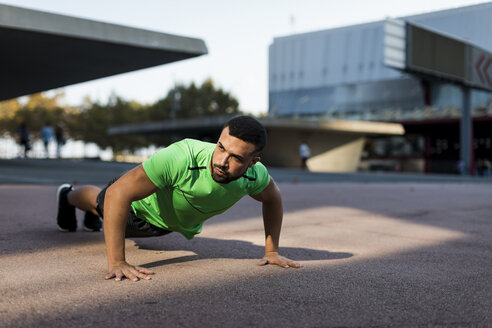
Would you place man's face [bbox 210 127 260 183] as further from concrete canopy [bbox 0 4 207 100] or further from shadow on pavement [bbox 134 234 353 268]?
concrete canopy [bbox 0 4 207 100]

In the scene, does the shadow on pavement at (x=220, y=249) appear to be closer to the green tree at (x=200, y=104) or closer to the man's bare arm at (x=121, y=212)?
the man's bare arm at (x=121, y=212)

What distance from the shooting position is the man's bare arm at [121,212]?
2578 mm

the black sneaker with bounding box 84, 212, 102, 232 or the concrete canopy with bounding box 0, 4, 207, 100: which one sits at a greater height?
the concrete canopy with bounding box 0, 4, 207, 100

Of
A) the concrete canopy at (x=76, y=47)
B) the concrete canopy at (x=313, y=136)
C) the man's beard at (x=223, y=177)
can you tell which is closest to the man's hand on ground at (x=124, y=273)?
the man's beard at (x=223, y=177)

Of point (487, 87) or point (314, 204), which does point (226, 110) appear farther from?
point (314, 204)

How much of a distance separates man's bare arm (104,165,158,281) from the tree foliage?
43802mm

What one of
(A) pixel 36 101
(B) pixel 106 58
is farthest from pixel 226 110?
(B) pixel 106 58

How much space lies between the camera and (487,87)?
30.2 m

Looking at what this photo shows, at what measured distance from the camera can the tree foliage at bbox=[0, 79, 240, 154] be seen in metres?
44.2

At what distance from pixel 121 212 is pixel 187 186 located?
1.26 ft

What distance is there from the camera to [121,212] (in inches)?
103

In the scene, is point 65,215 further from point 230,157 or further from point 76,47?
point 76,47

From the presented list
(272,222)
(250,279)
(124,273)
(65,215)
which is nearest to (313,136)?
(65,215)

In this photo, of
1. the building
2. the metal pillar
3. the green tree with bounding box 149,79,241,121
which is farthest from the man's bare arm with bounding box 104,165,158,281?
the green tree with bounding box 149,79,241,121
